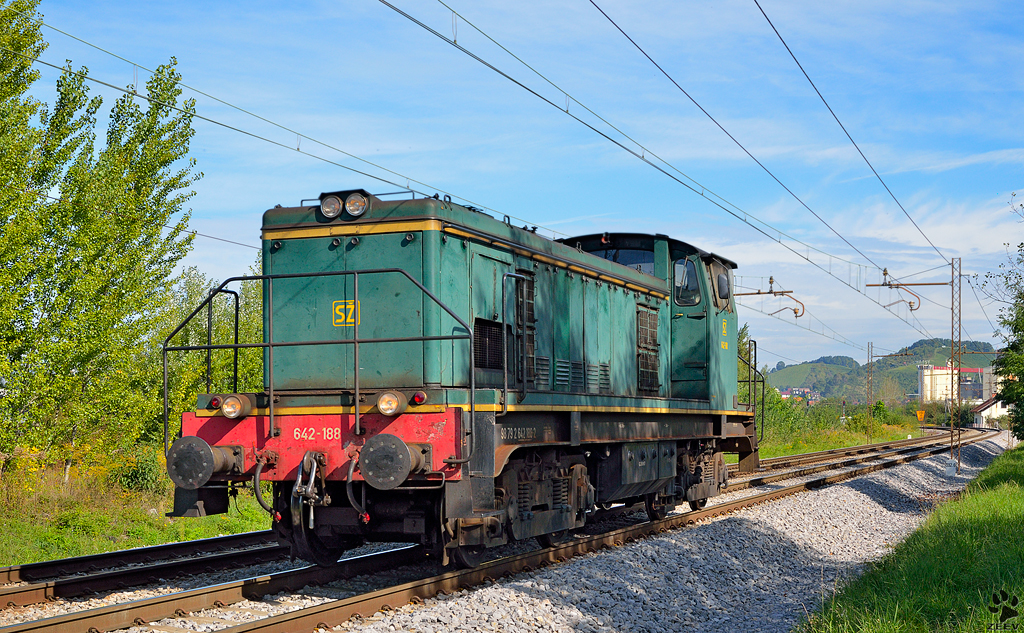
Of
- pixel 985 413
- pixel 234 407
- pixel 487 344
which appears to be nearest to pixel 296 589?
pixel 234 407

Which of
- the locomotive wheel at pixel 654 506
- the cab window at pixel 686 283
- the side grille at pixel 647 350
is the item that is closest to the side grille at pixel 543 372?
the side grille at pixel 647 350

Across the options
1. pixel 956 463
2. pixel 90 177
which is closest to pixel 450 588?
pixel 90 177

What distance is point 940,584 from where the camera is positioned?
22.6 ft

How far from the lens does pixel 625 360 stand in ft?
37.0

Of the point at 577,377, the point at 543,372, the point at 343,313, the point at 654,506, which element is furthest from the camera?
the point at 654,506

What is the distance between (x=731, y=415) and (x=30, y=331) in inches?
408

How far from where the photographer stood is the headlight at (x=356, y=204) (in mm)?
7883

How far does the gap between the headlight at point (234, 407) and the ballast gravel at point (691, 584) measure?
218cm

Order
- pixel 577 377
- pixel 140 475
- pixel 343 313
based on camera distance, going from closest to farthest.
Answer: pixel 343 313, pixel 577 377, pixel 140 475

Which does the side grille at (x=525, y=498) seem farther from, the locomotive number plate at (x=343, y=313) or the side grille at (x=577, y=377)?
the locomotive number plate at (x=343, y=313)

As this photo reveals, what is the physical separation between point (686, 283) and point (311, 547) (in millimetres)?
7176

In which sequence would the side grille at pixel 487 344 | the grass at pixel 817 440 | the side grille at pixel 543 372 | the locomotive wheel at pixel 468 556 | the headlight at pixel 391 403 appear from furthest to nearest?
the grass at pixel 817 440 → the side grille at pixel 543 372 → the side grille at pixel 487 344 → the locomotive wheel at pixel 468 556 → the headlight at pixel 391 403

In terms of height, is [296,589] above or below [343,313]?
below

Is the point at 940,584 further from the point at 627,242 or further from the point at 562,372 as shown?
the point at 627,242
